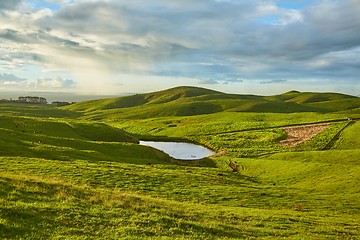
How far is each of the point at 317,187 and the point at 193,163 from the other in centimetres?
2947

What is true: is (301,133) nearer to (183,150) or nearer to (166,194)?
(183,150)

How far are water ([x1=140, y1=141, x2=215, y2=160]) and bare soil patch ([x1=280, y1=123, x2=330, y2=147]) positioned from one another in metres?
22.2

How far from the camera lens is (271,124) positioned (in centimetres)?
11950

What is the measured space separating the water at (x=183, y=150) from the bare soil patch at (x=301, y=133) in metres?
22.2

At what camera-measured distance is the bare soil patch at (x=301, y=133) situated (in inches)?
3575

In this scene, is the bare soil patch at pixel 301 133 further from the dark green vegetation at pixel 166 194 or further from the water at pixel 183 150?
the water at pixel 183 150

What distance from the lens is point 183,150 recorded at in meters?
92.9

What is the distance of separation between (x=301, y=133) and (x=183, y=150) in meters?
36.8

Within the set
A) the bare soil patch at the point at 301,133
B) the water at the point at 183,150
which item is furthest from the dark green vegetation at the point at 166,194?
the water at the point at 183,150

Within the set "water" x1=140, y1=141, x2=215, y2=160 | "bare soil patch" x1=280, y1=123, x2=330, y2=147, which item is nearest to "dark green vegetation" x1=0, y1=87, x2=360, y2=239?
"bare soil patch" x1=280, y1=123, x2=330, y2=147

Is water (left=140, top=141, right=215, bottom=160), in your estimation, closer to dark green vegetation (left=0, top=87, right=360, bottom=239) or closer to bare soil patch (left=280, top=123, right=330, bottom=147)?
dark green vegetation (left=0, top=87, right=360, bottom=239)

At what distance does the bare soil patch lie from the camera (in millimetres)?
90812

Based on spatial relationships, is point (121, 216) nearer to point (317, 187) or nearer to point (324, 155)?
point (317, 187)

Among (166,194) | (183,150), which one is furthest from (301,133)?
(166,194)
